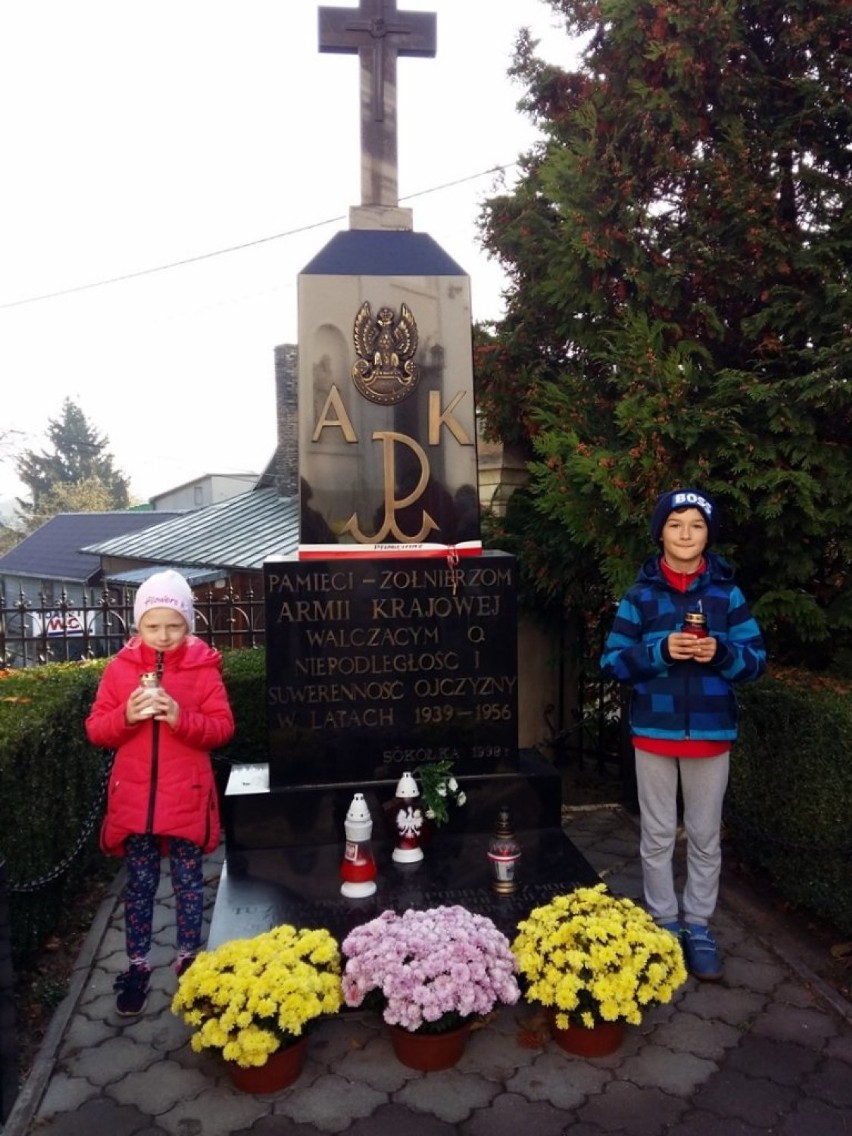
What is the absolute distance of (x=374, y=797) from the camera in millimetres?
4133

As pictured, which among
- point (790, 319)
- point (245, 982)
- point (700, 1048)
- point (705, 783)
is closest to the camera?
point (245, 982)

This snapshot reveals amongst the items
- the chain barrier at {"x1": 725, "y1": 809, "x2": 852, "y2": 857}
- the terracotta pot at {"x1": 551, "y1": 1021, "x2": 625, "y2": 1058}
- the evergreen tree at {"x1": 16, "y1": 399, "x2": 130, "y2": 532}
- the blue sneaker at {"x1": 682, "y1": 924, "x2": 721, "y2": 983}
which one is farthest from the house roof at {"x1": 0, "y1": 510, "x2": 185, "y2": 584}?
the terracotta pot at {"x1": 551, "y1": 1021, "x2": 625, "y2": 1058}

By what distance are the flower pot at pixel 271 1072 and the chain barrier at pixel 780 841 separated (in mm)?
2386

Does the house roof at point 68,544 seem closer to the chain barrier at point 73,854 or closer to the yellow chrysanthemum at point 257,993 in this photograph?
the chain barrier at point 73,854

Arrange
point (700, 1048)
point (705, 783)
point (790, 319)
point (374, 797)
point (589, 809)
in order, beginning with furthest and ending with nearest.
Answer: point (589, 809)
point (790, 319)
point (374, 797)
point (705, 783)
point (700, 1048)

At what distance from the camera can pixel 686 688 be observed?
3432mm

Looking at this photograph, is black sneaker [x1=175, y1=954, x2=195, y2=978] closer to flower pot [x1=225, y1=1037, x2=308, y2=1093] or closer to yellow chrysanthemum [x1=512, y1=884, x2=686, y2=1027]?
flower pot [x1=225, y1=1037, x2=308, y2=1093]

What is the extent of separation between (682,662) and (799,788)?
1.07m

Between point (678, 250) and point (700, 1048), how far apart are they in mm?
3843

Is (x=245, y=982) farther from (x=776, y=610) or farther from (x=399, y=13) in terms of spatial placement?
(x=399, y=13)

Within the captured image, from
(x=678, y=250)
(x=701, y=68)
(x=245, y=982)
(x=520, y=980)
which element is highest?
(x=701, y=68)

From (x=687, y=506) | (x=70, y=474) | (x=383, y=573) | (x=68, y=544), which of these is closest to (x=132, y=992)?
(x=383, y=573)

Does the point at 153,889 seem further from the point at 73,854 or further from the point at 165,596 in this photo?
the point at 165,596

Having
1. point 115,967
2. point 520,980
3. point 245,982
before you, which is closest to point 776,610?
point 520,980
